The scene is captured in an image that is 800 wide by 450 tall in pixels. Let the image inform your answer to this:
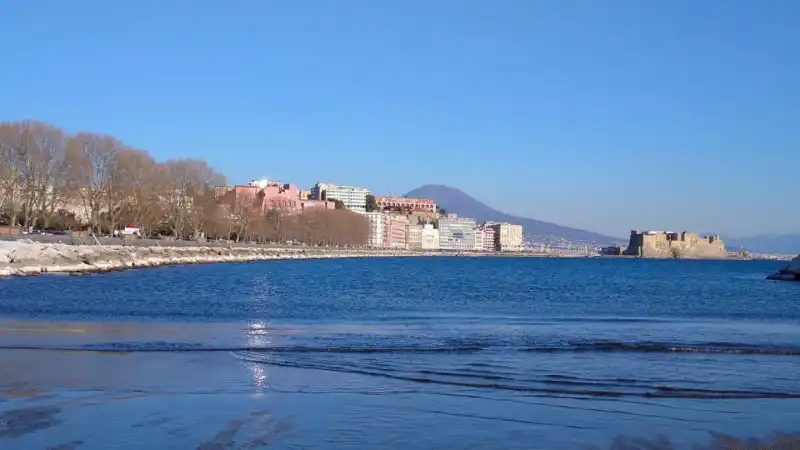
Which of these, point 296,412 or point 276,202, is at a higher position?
point 276,202

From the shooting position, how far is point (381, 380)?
11.9m

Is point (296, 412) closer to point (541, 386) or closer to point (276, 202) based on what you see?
point (541, 386)

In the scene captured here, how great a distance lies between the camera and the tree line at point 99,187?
67.6 m

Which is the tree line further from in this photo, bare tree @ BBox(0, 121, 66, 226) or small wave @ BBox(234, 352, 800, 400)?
small wave @ BBox(234, 352, 800, 400)

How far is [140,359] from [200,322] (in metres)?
7.48

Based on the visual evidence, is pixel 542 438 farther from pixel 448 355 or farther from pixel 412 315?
pixel 412 315

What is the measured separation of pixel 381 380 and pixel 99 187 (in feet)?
228

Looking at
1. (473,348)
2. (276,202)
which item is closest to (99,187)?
(473,348)

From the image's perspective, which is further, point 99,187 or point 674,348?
point 99,187

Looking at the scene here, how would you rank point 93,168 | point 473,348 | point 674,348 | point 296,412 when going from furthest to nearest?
1. point 93,168
2. point 674,348
3. point 473,348
4. point 296,412

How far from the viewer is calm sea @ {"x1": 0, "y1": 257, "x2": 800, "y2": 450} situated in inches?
332

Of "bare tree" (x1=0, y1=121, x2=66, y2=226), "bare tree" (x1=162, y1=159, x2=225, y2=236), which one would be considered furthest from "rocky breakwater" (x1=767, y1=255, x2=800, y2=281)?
"bare tree" (x1=0, y1=121, x2=66, y2=226)

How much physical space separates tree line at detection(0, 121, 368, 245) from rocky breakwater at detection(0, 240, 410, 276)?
7479 millimetres

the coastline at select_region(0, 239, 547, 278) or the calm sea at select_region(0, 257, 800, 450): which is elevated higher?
the coastline at select_region(0, 239, 547, 278)
